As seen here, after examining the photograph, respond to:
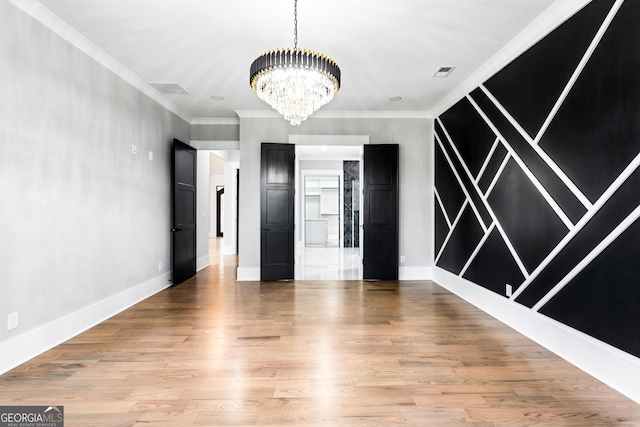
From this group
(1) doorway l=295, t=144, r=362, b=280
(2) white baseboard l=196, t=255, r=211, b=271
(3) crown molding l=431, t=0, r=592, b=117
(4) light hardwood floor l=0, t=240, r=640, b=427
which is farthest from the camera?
(1) doorway l=295, t=144, r=362, b=280

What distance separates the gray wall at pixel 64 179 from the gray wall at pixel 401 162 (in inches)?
62.1

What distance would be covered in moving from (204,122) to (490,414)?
5.78m

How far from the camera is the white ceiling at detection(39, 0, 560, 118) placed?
261 centimetres

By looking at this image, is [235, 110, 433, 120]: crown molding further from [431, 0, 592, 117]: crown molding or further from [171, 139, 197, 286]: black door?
[171, 139, 197, 286]: black door

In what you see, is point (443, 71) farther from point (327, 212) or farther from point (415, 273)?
point (327, 212)

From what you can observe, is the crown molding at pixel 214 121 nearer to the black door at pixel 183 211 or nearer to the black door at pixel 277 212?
the black door at pixel 183 211

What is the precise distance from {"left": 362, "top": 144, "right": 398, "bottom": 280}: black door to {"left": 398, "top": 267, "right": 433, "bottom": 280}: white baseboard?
14 cm

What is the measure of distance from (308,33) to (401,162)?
295 centimetres

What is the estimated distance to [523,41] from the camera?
3.01 m

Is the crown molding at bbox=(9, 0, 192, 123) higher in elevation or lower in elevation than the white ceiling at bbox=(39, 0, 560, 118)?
lower

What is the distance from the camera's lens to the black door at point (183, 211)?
4.88 metres

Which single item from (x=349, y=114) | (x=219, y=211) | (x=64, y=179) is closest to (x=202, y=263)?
(x=64, y=179)

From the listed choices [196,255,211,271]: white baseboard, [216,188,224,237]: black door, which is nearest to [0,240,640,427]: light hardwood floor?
[196,255,211,271]: white baseboard

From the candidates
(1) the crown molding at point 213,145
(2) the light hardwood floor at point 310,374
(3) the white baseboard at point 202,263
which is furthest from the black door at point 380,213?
(3) the white baseboard at point 202,263
